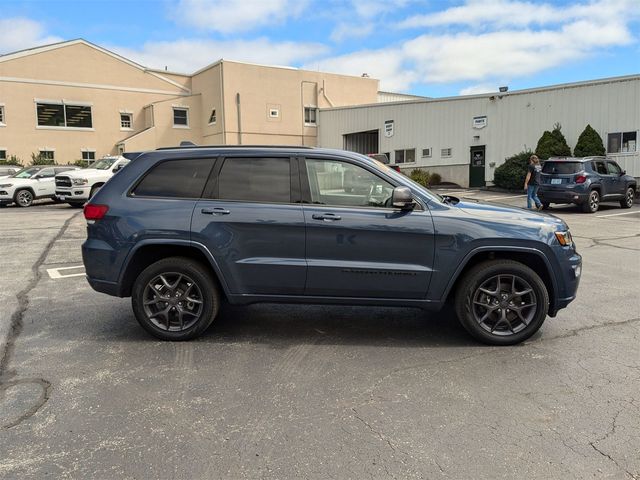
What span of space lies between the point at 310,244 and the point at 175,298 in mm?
1363

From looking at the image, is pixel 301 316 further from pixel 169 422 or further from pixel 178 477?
pixel 178 477

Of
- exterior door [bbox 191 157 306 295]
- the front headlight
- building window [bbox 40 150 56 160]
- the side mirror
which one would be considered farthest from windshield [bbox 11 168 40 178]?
the front headlight

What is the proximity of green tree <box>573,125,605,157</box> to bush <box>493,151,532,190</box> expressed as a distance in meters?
2.31

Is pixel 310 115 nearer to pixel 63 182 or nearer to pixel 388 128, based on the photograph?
pixel 388 128

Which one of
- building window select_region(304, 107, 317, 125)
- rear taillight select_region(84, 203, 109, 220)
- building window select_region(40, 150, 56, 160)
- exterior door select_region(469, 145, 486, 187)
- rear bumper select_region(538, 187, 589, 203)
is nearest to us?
rear taillight select_region(84, 203, 109, 220)

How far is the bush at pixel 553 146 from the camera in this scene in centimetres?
2230

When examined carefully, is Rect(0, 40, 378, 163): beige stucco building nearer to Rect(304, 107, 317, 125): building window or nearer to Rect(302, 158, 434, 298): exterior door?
Rect(304, 107, 317, 125): building window

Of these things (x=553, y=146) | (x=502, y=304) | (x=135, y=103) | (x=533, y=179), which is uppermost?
(x=135, y=103)

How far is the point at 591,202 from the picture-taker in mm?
16453

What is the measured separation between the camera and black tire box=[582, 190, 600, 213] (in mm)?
16391

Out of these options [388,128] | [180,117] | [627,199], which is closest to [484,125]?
[388,128]

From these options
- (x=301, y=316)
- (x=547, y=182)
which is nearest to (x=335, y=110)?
(x=547, y=182)

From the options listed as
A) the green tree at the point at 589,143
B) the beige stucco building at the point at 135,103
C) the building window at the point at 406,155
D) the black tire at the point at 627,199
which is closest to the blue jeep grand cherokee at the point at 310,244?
the black tire at the point at 627,199

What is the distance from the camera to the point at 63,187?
18.4 metres
